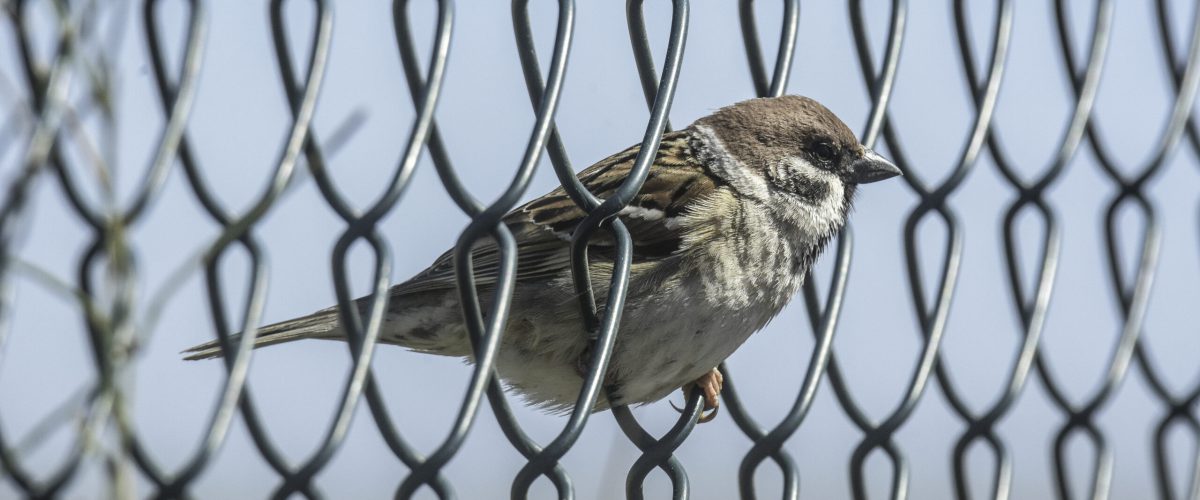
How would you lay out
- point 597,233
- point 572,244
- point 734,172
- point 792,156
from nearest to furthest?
1. point 572,244
2. point 597,233
3. point 734,172
4. point 792,156

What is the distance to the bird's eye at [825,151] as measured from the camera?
8.89ft

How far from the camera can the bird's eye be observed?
271 centimetres

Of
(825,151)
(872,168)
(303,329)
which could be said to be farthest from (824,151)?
(303,329)

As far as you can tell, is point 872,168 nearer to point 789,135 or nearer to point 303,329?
point 789,135

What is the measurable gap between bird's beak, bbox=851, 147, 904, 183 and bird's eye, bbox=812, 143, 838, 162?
63 millimetres

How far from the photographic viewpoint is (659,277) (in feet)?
7.52

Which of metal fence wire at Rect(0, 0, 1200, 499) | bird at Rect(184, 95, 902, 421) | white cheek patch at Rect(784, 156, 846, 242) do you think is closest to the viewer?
metal fence wire at Rect(0, 0, 1200, 499)

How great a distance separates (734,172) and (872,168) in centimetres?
28

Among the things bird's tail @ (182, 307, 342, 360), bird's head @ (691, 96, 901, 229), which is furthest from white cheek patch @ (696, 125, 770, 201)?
bird's tail @ (182, 307, 342, 360)

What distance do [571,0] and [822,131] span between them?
136 cm

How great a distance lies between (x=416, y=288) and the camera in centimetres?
244

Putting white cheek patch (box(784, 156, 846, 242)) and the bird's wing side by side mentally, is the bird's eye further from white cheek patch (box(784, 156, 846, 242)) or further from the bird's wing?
the bird's wing

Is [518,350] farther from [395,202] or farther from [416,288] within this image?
[395,202]

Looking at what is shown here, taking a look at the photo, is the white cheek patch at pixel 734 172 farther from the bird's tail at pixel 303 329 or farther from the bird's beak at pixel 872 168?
the bird's tail at pixel 303 329
